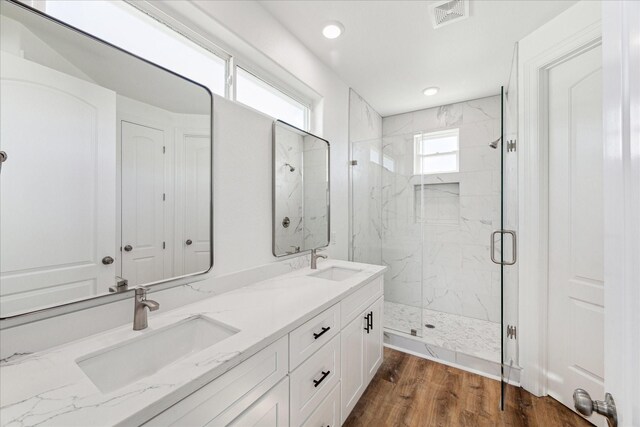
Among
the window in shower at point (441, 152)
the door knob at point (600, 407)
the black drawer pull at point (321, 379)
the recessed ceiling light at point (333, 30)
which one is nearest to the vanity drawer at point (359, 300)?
the black drawer pull at point (321, 379)

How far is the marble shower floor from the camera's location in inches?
93.0

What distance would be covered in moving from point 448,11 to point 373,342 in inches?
90.8

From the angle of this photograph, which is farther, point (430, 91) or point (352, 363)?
point (430, 91)

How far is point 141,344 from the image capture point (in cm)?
100

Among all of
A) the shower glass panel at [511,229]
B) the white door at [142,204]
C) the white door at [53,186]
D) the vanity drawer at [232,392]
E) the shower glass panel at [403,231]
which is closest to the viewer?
the vanity drawer at [232,392]

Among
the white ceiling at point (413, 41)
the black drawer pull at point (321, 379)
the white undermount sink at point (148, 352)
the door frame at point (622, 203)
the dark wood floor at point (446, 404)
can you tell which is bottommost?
the dark wood floor at point (446, 404)

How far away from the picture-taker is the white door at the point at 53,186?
836mm

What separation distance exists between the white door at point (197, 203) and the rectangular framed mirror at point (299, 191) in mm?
520

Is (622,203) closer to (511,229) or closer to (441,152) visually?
(511,229)

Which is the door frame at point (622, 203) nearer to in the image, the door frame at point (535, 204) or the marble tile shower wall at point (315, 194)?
the door frame at point (535, 204)

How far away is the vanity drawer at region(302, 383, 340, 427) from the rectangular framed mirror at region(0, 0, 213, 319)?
2.94 ft

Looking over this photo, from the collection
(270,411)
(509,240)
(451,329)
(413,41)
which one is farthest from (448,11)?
(451,329)

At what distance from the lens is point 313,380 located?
126 centimetres

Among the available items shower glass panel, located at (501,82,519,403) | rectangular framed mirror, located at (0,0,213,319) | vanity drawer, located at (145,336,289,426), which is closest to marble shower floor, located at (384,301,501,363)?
shower glass panel, located at (501,82,519,403)
